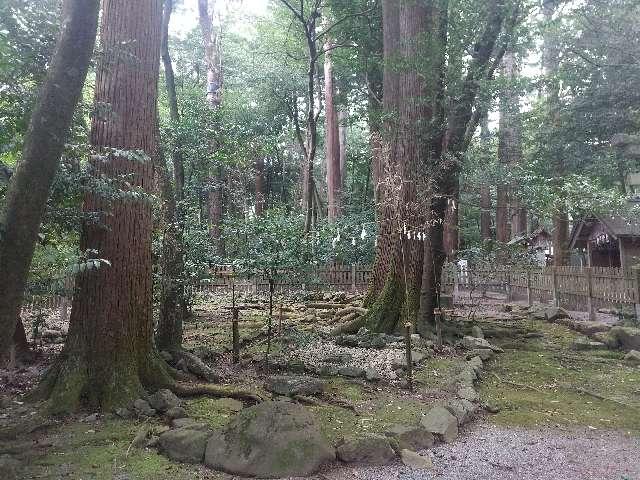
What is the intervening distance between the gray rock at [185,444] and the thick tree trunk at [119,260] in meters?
0.97

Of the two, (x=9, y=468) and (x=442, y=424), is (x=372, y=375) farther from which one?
(x=9, y=468)

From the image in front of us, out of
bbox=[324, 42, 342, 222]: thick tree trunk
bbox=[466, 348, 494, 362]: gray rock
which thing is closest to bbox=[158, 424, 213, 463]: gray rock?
bbox=[466, 348, 494, 362]: gray rock

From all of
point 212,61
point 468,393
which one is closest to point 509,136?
point 212,61

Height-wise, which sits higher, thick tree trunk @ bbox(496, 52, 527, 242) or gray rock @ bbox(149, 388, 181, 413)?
thick tree trunk @ bbox(496, 52, 527, 242)

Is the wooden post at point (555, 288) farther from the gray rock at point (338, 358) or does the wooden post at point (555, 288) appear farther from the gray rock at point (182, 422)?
the gray rock at point (182, 422)

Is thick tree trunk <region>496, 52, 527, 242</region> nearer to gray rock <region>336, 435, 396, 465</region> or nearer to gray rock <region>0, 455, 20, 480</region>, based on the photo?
gray rock <region>336, 435, 396, 465</region>

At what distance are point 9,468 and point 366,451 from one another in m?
2.44

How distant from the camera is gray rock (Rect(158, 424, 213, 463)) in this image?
3.81m

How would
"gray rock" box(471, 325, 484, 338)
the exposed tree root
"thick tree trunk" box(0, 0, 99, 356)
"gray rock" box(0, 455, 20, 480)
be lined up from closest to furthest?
1. "thick tree trunk" box(0, 0, 99, 356)
2. "gray rock" box(0, 455, 20, 480)
3. the exposed tree root
4. "gray rock" box(471, 325, 484, 338)

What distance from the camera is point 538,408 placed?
5555 millimetres

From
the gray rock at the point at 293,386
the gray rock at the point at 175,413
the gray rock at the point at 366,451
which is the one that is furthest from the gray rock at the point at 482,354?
the gray rock at the point at 175,413

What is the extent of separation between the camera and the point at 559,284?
46.3 ft

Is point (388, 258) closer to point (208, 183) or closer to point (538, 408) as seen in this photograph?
point (208, 183)

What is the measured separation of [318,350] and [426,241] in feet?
8.81
